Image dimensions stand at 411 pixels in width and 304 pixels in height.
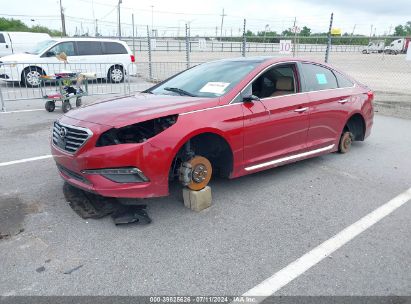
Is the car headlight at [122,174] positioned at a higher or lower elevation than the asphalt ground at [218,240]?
higher

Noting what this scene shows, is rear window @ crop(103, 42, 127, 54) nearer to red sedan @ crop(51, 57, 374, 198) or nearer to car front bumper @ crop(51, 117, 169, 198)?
red sedan @ crop(51, 57, 374, 198)

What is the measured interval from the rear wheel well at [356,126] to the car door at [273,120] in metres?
1.52

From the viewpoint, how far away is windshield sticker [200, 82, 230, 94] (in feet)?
13.3

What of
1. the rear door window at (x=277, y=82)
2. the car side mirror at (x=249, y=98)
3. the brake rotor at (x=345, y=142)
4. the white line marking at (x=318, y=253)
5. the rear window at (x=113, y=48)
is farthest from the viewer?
the rear window at (x=113, y=48)

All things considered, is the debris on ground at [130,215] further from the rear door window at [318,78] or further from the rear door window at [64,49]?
the rear door window at [64,49]

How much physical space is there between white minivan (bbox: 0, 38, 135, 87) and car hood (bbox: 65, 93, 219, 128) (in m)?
8.04

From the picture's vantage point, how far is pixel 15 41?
758 inches

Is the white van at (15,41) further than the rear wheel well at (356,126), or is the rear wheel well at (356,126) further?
the white van at (15,41)

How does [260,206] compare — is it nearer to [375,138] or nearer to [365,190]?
[365,190]

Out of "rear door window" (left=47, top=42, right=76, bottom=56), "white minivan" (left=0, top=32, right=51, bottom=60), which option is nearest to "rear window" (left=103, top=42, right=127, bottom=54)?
"rear door window" (left=47, top=42, right=76, bottom=56)

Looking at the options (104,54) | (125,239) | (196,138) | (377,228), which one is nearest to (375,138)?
(377,228)

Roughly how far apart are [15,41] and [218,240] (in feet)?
66.9

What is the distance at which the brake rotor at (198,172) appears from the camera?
11.9 feet

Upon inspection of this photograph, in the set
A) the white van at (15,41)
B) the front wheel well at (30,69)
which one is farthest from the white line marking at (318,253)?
the white van at (15,41)
